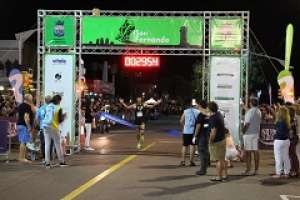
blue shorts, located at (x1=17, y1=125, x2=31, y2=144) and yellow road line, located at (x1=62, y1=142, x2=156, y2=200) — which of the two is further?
blue shorts, located at (x1=17, y1=125, x2=31, y2=144)

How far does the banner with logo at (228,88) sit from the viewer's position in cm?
1812

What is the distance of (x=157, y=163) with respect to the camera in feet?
52.9

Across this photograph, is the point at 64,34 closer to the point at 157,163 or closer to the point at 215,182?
the point at 157,163

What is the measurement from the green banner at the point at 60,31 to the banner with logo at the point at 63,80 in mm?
462

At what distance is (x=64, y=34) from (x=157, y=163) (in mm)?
5544

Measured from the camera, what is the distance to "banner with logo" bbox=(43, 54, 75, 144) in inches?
734

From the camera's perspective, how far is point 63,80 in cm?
1867

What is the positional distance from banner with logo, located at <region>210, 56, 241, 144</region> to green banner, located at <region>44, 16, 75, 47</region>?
15.3 ft

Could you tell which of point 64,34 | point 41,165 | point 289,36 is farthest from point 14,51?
point 41,165

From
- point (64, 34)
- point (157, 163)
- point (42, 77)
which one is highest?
point (64, 34)

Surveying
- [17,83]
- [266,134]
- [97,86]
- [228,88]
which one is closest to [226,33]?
[228,88]

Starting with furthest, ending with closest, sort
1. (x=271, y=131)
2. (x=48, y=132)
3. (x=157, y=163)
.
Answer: (x=271, y=131)
(x=157, y=163)
(x=48, y=132)

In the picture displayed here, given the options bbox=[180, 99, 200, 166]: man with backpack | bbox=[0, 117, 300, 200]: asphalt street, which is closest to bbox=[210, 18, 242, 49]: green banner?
bbox=[180, 99, 200, 166]: man with backpack

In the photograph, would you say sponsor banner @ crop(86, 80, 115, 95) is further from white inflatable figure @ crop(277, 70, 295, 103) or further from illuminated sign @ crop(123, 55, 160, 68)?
white inflatable figure @ crop(277, 70, 295, 103)
